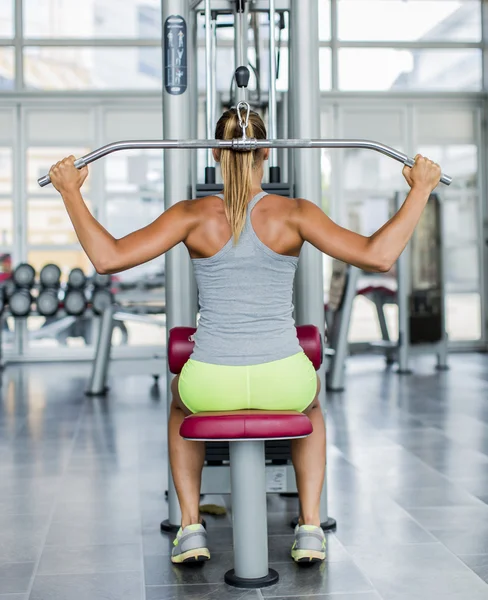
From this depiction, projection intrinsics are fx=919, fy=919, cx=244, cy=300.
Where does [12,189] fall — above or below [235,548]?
above

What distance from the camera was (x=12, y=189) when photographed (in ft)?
29.8

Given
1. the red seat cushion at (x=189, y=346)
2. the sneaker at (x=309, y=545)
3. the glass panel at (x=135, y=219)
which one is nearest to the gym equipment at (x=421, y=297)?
the glass panel at (x=135, y=219)

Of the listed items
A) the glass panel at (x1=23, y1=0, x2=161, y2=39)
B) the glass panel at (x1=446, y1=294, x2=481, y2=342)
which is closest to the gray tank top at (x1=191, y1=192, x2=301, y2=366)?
the glass panel at (x1=23, y1=0, x2=161, y2=39)

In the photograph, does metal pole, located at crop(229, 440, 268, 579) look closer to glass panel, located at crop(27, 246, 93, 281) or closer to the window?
glass panel, located at crop(27, 246, 93, 281)

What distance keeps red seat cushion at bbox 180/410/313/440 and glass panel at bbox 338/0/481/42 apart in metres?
7.77

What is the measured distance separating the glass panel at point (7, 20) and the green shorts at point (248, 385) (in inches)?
301

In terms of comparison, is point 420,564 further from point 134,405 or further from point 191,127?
point 134,405

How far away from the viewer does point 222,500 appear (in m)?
3.47

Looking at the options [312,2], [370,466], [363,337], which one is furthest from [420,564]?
[363,337]

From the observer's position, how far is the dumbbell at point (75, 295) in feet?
24.3

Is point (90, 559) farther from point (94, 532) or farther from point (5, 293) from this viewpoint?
point (5, 293)

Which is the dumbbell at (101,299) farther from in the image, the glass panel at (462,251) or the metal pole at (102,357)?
the glass panel at (462,251)

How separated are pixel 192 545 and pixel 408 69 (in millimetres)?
7824

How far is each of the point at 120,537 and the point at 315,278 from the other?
1.05m
